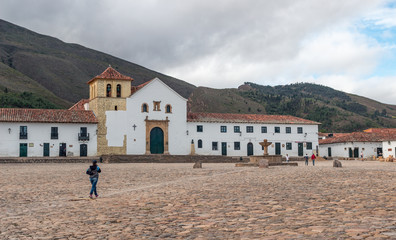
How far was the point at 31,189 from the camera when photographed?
13.1 metres

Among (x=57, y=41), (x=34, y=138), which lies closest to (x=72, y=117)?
(x=34, y=138)

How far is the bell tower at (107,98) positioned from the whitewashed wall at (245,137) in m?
7.90

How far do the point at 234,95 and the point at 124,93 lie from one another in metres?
57.8

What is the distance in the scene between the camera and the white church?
4053 cm

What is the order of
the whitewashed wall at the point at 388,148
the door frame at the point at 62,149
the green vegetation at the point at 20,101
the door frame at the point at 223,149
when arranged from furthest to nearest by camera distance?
1. the green vegetation at the point at 20,101
2. the door frame at the point at 223,149
3. the whitewashed wall at the point at 388,148
4. the door frame at the point at 62,149

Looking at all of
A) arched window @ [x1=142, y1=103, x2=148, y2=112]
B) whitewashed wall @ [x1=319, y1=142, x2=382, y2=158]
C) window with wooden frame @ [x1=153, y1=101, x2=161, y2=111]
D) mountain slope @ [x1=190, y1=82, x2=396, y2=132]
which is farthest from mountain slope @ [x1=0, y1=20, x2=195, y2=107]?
whitewashed wall @ [x1=319, y1=142, x2=382, y2=158]

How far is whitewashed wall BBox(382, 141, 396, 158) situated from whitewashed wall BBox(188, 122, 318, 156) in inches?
299

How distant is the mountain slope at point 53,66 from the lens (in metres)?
119

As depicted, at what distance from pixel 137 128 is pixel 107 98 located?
14.3 feet

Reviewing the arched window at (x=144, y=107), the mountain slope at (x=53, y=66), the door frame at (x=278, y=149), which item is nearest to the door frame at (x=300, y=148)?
the door frame at (x=278, y=149)

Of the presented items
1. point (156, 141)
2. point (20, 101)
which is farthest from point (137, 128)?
point (20, 101)

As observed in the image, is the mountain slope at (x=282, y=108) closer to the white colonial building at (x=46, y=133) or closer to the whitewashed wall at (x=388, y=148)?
the whitewashed wall at (x=388, y=148)

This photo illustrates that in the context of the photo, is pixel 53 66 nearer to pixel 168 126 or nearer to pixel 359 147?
pixel 168 126

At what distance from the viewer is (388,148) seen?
48.2 metres
